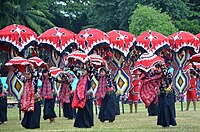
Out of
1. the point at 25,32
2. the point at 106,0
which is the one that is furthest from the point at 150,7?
the point at 25,32

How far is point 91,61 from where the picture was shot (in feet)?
58.3

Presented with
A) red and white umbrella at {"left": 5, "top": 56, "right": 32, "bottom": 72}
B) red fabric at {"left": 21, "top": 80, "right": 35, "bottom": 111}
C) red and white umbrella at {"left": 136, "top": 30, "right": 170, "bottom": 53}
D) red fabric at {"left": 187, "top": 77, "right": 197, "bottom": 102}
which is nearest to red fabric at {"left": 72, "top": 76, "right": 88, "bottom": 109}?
red fabric at {"left": 21, "top": 80, "right": 35, "bottom": 111}

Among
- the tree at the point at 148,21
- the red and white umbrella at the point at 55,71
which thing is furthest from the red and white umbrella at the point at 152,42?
the tree at the point at 148,21

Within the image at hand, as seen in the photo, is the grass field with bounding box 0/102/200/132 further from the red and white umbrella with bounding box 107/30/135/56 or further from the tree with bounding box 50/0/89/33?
the tree with bounding box 50/0/89/33

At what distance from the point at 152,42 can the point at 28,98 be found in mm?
7542

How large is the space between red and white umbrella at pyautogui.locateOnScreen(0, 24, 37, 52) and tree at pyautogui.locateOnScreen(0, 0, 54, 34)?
17587 millimetres

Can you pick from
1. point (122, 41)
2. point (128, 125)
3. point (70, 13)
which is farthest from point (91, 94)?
point (70, 13)

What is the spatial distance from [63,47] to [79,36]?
32.2 inches

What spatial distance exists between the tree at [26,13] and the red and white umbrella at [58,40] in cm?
1640

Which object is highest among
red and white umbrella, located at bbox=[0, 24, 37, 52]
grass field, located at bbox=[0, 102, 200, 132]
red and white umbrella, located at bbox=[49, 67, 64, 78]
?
red and white umbrella, located at bbox=[0, 24, 37, 52]

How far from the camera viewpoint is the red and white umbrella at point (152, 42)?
79.0ft

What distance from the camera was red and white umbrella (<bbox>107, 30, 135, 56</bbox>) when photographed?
23.4m

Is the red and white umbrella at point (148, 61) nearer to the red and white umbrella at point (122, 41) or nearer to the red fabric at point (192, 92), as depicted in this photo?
the red and white umbrella at point (122, 41)

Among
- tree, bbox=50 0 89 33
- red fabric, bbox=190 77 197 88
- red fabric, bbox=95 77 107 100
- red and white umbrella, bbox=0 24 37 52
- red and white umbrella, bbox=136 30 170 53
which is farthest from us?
tree, bbox=50 0 89 33
